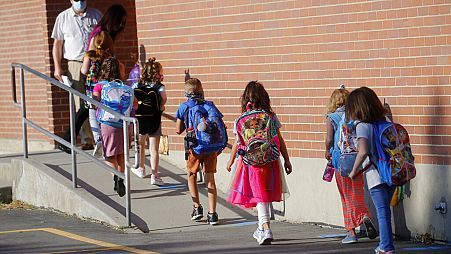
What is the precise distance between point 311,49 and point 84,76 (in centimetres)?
404

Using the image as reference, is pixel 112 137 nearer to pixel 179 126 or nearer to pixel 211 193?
pixel 179 126

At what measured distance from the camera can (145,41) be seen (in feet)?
44.2

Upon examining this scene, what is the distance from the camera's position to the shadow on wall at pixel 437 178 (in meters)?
9.73

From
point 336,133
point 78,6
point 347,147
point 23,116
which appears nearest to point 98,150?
point 23,116

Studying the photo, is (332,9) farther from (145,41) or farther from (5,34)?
(5,34)

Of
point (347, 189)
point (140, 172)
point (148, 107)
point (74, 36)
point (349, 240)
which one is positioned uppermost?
point (74, 36)

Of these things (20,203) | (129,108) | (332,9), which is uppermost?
(332,9)

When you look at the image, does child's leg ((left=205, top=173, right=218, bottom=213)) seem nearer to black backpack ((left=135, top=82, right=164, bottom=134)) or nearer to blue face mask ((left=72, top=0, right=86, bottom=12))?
black backpack ((left=135, top=82, right=164, bottom=134))

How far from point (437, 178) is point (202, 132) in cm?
254

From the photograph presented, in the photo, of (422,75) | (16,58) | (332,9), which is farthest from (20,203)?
(422,75)

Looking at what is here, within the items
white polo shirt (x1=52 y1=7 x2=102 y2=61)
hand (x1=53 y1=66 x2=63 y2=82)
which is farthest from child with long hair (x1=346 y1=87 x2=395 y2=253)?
hand (x1=53 y1=66 x2=63 y2=82)

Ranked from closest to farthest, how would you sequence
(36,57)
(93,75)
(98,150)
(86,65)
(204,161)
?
(204,161)
(98,150)
(93,75)
(86,65)
(36,57)

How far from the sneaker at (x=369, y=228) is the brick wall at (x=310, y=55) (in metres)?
0.74

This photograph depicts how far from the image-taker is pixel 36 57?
15922mm
